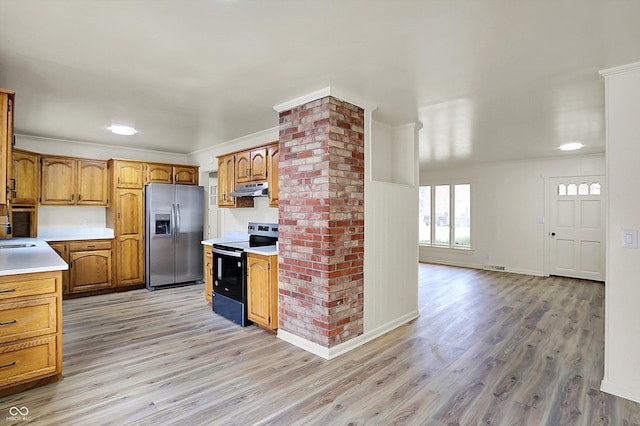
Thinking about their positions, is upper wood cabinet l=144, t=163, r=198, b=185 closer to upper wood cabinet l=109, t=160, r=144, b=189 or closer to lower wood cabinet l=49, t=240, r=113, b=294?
upper wood cabinet l=109, t=160, r=144, b=189

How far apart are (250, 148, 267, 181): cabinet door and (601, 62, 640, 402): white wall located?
335cm

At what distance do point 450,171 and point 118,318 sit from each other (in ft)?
23.6

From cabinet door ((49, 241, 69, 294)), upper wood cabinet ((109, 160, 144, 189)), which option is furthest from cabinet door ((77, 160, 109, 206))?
cabinet door ((49, 241, 69, 294))

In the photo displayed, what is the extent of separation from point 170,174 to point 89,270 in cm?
195

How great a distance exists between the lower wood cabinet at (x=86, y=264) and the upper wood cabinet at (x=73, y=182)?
706 mm

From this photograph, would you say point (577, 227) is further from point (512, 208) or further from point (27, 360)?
point (27, 360)

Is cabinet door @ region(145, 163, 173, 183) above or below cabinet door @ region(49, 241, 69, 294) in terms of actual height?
above

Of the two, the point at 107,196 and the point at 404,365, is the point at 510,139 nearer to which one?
the point at 404,365

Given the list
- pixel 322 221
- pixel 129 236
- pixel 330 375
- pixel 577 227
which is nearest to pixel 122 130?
pixel 129 236

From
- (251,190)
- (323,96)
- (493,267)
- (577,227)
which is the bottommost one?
(493,267)

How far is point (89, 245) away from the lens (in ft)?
17.0

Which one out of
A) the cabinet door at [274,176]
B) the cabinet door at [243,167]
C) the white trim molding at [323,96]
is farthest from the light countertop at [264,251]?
the white trim molding at [323,96]

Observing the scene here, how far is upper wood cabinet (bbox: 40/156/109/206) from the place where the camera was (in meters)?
5.09

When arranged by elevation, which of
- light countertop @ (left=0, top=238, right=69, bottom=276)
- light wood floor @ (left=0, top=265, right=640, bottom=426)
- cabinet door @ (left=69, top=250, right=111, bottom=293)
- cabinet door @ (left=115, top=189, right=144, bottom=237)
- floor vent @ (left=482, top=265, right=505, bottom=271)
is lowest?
light wood floor @ (left=0, top=265, right=640, bottom=426)
